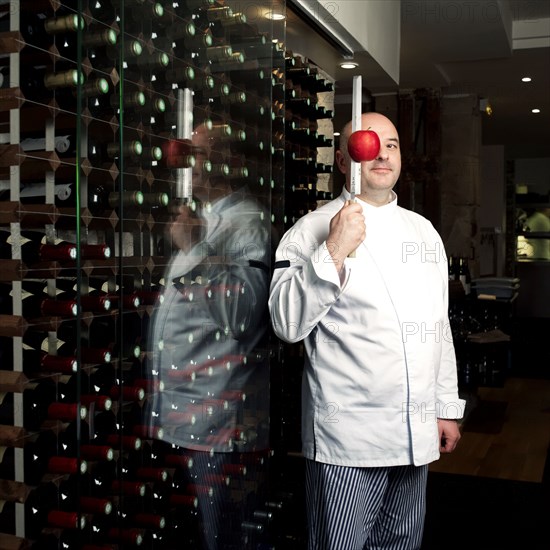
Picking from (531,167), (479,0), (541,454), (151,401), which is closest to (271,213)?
(151,401)

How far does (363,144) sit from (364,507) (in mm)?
917

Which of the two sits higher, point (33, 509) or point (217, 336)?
point (217, 336)

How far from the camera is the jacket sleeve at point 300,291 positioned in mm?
1685

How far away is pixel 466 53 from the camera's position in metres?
5.86

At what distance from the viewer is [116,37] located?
1.16m

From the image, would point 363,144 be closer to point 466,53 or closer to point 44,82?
point 44,82

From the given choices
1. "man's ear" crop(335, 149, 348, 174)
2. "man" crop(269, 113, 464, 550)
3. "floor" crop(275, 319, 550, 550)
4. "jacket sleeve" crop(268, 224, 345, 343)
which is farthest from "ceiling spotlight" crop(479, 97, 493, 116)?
"jacket sleeve" crop(268, 224, 345, 343)

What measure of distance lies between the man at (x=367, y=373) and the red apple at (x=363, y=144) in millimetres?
130

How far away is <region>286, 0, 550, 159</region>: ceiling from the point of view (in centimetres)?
416

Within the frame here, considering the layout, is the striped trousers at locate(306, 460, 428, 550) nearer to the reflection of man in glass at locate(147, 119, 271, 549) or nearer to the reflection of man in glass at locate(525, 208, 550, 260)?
the reflection of man in glass at locate(147, 119, 271, 549)

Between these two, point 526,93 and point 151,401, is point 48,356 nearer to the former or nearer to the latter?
point 151,401

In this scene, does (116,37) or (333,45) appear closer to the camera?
(116,37)

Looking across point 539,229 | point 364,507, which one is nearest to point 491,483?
point 364,507

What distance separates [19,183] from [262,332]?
74 cm
